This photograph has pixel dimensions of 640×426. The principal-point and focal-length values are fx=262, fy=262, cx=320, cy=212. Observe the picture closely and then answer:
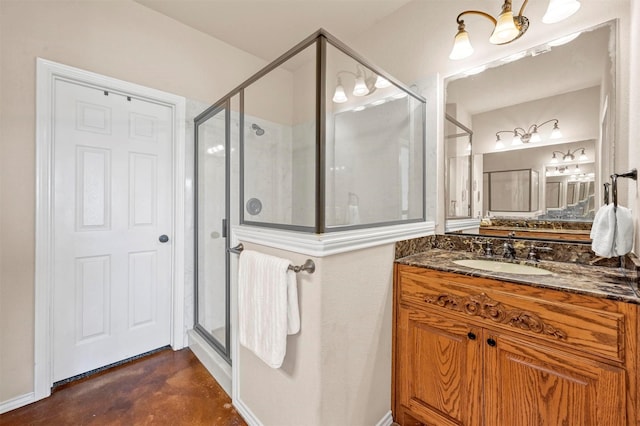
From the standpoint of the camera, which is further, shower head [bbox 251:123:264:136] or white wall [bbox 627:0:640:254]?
shower head [bbox 251:123:264:136]

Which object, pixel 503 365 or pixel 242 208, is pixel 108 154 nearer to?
pixel 242 208

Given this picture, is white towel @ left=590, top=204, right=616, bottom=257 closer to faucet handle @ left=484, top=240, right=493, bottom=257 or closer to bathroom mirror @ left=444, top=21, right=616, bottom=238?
bathroom mirror @ left=444, top=21, right=616, bottom=238

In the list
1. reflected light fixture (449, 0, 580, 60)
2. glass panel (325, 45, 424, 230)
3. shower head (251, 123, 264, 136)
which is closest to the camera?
reflected light fixture (449, 0, 580, 60)

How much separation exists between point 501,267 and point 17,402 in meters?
2.81

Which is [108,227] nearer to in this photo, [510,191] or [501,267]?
[501,267]

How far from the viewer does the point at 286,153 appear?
7.61 feet

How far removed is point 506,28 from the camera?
1.32m

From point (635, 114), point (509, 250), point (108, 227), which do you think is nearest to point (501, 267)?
point (509, 250)

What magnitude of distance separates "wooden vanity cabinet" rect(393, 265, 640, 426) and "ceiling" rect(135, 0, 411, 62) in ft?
6.52

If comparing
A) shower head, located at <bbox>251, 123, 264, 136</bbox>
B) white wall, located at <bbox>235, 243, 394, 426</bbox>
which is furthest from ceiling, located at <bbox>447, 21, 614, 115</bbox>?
shower head, located at <bbox>251, 123, 264, 136</bbox>

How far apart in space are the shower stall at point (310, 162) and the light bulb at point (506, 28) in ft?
1.69

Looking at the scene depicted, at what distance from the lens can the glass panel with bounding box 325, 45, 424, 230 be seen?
1553mm

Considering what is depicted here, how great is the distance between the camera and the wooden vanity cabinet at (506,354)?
0.83 meters

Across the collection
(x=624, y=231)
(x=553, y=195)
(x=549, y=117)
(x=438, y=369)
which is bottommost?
(x=438, y=369)
